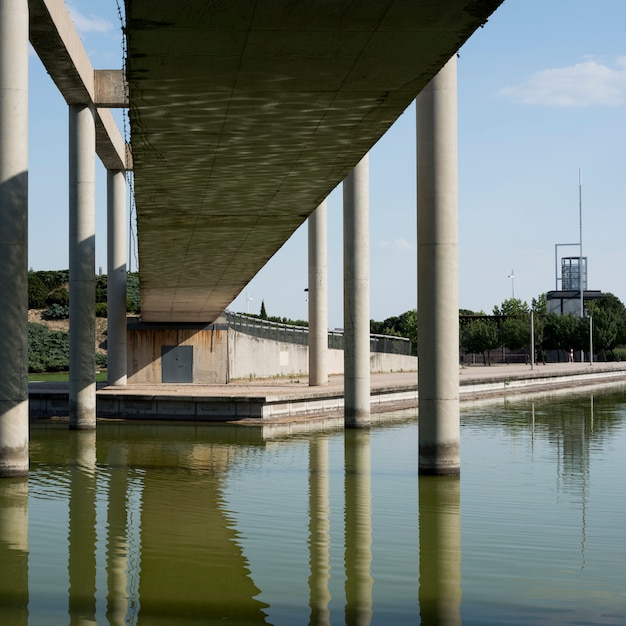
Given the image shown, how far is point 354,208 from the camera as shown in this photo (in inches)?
914

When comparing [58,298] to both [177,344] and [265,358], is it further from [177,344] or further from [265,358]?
[177,344]

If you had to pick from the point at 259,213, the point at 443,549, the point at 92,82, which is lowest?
the point at 443,549

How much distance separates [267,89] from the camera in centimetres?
1005

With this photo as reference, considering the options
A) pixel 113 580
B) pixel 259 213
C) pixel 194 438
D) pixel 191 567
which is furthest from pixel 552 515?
pixel 194 438

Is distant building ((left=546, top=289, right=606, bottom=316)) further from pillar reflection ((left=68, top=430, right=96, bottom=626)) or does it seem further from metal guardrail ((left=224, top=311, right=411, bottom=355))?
pillar reflection ((left=68, top=430, right=96, bottom=626))

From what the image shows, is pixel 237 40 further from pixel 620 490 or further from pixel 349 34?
pixel 620 490

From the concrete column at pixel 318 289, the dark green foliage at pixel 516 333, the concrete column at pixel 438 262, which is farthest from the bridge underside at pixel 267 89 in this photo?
the dark green foliage at pixel 516 333

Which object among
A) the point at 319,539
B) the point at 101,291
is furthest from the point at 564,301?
the point at 319,539

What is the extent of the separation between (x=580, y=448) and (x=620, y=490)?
5.60 m

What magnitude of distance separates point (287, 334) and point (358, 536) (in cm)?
3325

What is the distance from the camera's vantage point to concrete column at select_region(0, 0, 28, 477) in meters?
15.1

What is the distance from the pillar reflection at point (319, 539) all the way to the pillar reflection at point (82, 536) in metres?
1.84

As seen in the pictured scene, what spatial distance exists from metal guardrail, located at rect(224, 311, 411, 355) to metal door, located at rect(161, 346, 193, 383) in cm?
283

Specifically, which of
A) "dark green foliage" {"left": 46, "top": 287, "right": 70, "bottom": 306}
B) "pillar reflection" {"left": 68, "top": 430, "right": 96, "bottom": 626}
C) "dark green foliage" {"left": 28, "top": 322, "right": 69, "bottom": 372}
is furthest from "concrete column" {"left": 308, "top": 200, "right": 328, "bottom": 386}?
"dark green foliage" {"left": 46, "top": 287, "right": 70, "bottom": 306}
